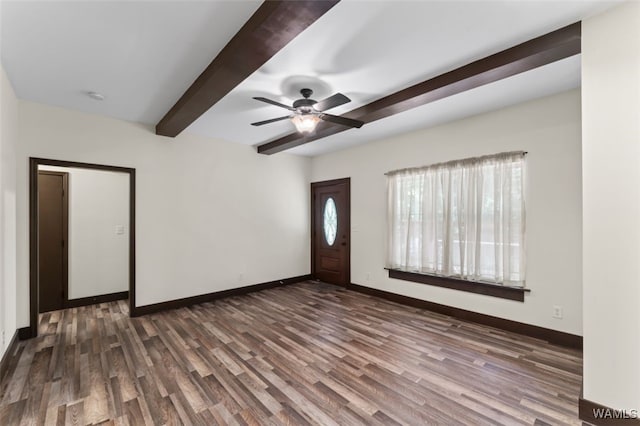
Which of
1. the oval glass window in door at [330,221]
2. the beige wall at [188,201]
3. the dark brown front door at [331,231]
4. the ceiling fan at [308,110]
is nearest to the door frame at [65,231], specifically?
the beige wall at [188,201]

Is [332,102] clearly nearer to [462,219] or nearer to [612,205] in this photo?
[612,205]

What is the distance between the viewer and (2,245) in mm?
2562

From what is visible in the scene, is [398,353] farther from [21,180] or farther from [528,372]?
[21,180]

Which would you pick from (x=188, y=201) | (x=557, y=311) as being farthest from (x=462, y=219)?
(x=188, y=201)

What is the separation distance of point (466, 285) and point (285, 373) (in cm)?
266

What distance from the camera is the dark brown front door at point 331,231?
5.51 meters

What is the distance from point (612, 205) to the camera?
6.02 feet

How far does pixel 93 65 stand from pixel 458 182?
430 cm

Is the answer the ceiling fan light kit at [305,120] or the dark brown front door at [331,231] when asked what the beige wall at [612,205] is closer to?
the ceiling fan light kit at [305,120]

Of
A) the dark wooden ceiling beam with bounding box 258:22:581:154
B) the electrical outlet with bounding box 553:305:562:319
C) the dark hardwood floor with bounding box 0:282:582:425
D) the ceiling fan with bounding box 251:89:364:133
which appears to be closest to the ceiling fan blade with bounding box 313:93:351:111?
the ceiling fan with bounding box 251:89:364:133

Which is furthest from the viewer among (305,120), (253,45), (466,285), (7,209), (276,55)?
(466,285)

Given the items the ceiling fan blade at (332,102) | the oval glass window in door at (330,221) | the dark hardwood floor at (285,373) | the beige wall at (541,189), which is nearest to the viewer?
the dark hardwood floor at (285,373)

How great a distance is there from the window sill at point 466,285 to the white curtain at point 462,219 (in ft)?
0.24

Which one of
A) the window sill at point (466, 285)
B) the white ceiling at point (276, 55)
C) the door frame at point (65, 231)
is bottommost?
the window sill at point (466, 285)
